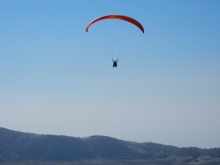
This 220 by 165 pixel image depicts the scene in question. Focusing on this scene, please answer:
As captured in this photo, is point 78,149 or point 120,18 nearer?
point 120,18

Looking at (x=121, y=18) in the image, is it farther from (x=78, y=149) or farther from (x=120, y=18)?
(x=78, y=149)

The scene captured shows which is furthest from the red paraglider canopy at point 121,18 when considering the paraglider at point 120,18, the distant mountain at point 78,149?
the distant mountain at point 78,149

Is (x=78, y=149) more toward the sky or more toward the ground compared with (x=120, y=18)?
more toward the ground

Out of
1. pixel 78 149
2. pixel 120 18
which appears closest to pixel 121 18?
pixel 120 18

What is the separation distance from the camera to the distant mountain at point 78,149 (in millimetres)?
110688

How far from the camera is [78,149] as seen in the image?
391 feet

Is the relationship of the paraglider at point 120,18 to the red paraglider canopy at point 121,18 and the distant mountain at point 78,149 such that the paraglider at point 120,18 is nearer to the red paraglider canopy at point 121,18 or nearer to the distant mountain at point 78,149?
the red paraglider canopy at point 121,18

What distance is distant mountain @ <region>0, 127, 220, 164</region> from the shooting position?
111m

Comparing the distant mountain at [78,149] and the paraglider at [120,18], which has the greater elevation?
the paraglider at [120,18]

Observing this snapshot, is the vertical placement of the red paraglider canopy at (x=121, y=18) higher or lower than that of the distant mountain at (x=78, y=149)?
higher

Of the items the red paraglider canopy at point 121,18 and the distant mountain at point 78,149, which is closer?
the red paraglider canopy at point 121,18

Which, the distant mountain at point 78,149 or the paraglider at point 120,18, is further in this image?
the distant mountain at point 78,149

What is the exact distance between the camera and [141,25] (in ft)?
149

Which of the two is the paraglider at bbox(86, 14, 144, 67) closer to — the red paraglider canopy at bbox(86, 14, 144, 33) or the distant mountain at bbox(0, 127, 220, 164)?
the red paraglider canopy at bbox(86, 14, 144, 33)
